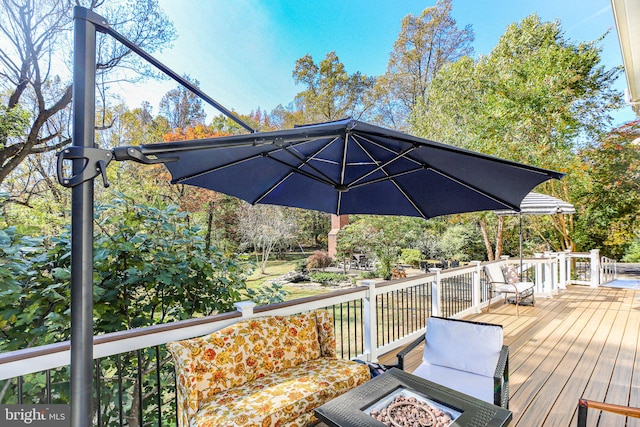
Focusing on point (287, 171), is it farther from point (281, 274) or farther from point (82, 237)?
point (281, 274)

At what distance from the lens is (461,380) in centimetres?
248

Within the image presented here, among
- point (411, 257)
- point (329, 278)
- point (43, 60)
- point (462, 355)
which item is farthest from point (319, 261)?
point (462, 355)

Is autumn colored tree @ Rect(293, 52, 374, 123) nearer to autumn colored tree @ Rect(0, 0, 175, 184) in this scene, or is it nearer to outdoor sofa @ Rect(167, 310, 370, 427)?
autumn colored tree @ Rect(0, 0, 175, 184)

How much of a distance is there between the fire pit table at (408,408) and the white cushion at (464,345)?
0.76 meters

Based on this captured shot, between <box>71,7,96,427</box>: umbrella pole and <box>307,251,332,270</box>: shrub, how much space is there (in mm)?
14106

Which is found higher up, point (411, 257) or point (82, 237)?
point (82, 237)

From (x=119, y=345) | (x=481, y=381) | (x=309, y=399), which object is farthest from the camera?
(x=481, y=381)

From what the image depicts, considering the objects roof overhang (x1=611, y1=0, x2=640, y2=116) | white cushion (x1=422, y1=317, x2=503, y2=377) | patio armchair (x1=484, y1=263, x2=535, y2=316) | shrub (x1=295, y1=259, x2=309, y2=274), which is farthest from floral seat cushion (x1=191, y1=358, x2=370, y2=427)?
shrub (x1=295, y1=259, x2=309, y2=274)

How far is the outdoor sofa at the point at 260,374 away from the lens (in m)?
A: 2.02

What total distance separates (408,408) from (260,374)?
116cm

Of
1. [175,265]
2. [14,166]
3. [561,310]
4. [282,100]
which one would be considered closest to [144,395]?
[175,265]

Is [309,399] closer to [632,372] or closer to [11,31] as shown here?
Answer: [632,372]

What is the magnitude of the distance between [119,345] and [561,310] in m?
6.89

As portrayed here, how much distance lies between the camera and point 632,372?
3.33 metres
